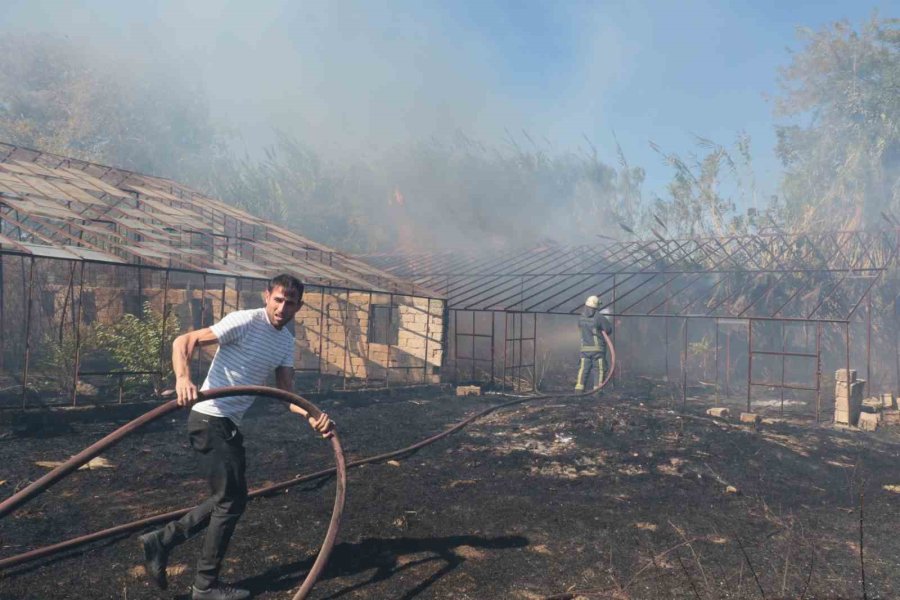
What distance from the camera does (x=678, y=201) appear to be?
35156mm

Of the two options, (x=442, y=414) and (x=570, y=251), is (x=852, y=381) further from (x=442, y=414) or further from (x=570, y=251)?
(x=570, y=251)

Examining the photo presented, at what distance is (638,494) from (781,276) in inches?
541

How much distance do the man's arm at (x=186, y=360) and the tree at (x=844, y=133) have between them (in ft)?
90.0

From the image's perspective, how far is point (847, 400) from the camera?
11.3 m

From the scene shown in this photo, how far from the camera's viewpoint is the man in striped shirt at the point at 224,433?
361cm

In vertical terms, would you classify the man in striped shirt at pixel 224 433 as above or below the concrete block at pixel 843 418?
above

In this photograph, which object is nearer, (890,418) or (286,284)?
(286,284)

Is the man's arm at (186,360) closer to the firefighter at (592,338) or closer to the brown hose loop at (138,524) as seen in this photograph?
the brown hose loop at (138,524)

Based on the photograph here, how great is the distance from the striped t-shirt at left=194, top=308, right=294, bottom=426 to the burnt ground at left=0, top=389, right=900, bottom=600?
1.25 metres

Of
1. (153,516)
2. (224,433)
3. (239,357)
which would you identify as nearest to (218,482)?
(224,433)

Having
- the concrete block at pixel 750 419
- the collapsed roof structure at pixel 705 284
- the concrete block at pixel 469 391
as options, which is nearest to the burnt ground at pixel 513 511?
the concrete block at pixel 750 419

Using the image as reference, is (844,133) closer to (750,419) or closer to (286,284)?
(750,419)

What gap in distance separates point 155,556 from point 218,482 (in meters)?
0.67

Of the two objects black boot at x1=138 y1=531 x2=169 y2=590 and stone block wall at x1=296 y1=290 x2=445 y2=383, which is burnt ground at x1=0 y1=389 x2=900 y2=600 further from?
stone block wall at x1=296 y1=290 x2=445 y2=383
